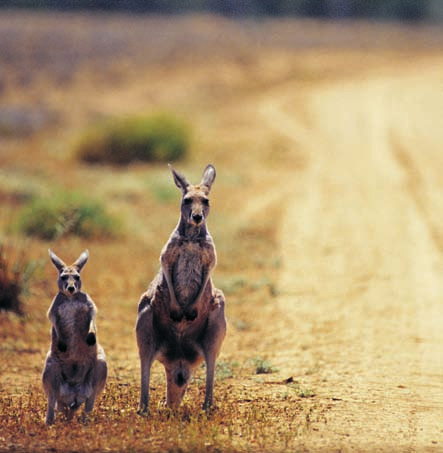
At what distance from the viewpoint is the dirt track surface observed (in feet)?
28.1

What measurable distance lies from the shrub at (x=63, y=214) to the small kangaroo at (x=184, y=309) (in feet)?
26.2

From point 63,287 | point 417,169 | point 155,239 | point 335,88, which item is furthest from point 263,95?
point 63,287

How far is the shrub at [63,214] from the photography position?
16172 millimetres

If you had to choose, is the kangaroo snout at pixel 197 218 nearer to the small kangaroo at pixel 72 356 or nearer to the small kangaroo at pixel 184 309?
the small kangaroo at pixel 184 309

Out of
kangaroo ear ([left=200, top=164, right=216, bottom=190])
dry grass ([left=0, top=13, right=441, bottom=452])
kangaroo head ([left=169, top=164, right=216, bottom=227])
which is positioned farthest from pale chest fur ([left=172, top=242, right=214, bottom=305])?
dry grass ([left=0, top=13, right=441, bottom=452])

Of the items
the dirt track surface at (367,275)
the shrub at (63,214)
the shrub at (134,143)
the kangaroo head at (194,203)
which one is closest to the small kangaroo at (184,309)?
the kangaroo head at (194,203)

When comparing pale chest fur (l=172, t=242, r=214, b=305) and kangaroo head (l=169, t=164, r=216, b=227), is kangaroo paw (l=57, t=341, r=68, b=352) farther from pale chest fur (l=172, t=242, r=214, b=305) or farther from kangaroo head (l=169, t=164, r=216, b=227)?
kangaroo head (l=169, t=164, r=216, b=227)

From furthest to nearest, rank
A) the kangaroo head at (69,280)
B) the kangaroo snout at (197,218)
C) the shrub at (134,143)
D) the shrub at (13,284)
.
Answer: the shrub at (134,143) < the shrub at (13,284) < the kangaroo head at (69,280) < the kangaroo snout at (197,218)

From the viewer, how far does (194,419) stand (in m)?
7.68

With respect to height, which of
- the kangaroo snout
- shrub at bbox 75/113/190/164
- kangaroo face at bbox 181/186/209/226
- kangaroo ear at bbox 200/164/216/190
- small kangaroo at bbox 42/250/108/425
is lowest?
small kangaroo at bbox 42/250/108/425

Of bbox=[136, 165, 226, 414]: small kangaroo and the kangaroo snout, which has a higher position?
the kangaroo snout

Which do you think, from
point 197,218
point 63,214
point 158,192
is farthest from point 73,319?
point 158,192

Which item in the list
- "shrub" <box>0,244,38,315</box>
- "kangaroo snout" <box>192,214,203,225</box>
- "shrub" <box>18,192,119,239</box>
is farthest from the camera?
"shrub" <box>18,192,119,239</box>

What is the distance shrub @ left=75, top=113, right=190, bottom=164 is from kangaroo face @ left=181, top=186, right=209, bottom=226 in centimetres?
1683
